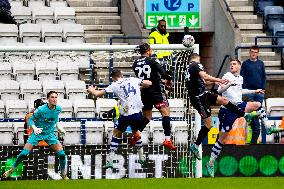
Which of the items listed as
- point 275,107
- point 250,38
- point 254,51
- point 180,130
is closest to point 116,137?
point 180,130

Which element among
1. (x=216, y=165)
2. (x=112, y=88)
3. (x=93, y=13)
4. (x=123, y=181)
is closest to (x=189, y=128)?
(x=216, y=165)

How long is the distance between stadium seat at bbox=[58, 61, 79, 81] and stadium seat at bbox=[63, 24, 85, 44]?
6.62 ft

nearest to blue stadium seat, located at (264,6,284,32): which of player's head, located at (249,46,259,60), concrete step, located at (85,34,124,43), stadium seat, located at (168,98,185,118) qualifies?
concrete step, located at (85,34,124,43)

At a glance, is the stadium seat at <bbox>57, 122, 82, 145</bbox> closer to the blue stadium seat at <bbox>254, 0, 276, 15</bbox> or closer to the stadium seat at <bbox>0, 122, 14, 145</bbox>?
the stadium seat at <bbox>0, 122, 14, 145</bbox>

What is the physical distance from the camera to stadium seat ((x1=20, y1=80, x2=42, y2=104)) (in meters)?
24.9

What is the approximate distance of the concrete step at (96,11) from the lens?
2983 cm

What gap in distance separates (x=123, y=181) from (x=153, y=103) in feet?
8.64

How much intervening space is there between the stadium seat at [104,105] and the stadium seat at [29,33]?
305 centimetres

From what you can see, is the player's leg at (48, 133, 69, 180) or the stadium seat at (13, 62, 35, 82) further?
the stadium seat at (13, 62, 35, 82)

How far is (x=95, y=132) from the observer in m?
24.4

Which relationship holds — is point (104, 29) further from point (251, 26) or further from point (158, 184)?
point (158, 184)

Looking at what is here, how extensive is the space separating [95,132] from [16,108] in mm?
1450

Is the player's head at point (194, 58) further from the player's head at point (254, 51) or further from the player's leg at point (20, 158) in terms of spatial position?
the player's leg at point (20, 158)

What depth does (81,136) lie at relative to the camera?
957 inches
